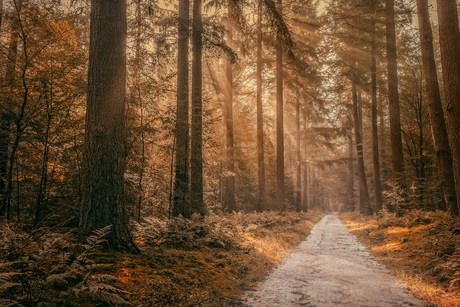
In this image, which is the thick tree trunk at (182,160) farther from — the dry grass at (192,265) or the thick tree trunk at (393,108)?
the thick tree trunk at (393,108)

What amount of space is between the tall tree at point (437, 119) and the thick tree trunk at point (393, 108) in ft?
12.8

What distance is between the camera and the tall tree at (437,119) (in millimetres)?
8617

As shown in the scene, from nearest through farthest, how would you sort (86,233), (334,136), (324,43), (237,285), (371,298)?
(86,233), (371,298), (237,285), (324,43), (334,136)

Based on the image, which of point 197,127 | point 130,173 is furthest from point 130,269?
point 197,127

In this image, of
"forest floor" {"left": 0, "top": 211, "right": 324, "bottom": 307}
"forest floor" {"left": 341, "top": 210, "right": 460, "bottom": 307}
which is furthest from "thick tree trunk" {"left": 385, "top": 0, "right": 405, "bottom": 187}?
"forest floor" {"left": 0, "top": 211, "right": 324, "bottom": 307}

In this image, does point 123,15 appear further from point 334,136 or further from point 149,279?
point 334,136

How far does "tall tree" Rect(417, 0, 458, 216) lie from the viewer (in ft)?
28.3

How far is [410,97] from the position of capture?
14977mm

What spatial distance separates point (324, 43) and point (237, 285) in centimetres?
2059

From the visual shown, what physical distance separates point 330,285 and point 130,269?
397 centimetres

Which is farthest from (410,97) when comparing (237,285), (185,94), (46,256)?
(46,256)

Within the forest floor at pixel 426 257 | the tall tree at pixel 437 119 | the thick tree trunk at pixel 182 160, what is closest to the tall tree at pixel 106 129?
the thick tree trunk at pixel 182 160

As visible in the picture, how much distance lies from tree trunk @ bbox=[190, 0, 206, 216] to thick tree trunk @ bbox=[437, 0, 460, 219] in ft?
23.0

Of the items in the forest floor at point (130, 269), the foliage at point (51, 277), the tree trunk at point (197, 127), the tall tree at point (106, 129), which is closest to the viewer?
the foliage at point (51, 277)
